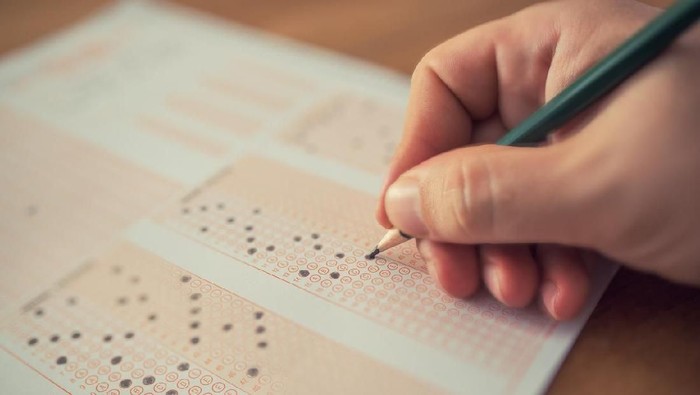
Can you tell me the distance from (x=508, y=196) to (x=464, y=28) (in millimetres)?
404

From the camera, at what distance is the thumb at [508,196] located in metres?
0.34

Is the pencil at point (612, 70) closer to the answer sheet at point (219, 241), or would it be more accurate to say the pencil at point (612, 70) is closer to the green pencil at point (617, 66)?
the green pencil at point (617, 66)

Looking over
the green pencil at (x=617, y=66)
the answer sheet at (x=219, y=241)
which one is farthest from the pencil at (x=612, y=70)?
the answer sheet at (x=219, y=241)

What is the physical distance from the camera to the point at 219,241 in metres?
0.48

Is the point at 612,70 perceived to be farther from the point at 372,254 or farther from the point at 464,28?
the point at 464,28

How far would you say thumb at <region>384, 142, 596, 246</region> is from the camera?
13.3 inches

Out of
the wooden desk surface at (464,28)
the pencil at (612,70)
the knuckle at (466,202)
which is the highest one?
the pencil at (612,70)

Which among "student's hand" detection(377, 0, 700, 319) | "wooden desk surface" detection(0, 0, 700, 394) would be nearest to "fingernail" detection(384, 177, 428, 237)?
"student's hand" detection(377, 0, 700, 319)

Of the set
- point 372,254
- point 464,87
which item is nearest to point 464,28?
point 464,87

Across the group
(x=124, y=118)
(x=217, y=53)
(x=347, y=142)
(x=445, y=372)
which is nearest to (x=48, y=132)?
(x=124, y=118)

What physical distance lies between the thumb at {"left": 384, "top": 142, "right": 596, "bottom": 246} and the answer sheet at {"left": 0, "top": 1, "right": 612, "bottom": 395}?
60 mm

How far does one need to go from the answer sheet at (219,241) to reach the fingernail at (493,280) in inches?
0.5

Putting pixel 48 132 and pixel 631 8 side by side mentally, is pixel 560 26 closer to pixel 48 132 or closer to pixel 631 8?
pixel 631 8

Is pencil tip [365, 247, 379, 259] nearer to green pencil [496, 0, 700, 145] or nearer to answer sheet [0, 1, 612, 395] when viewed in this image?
answer sheet [0, 1, 612, 395]
